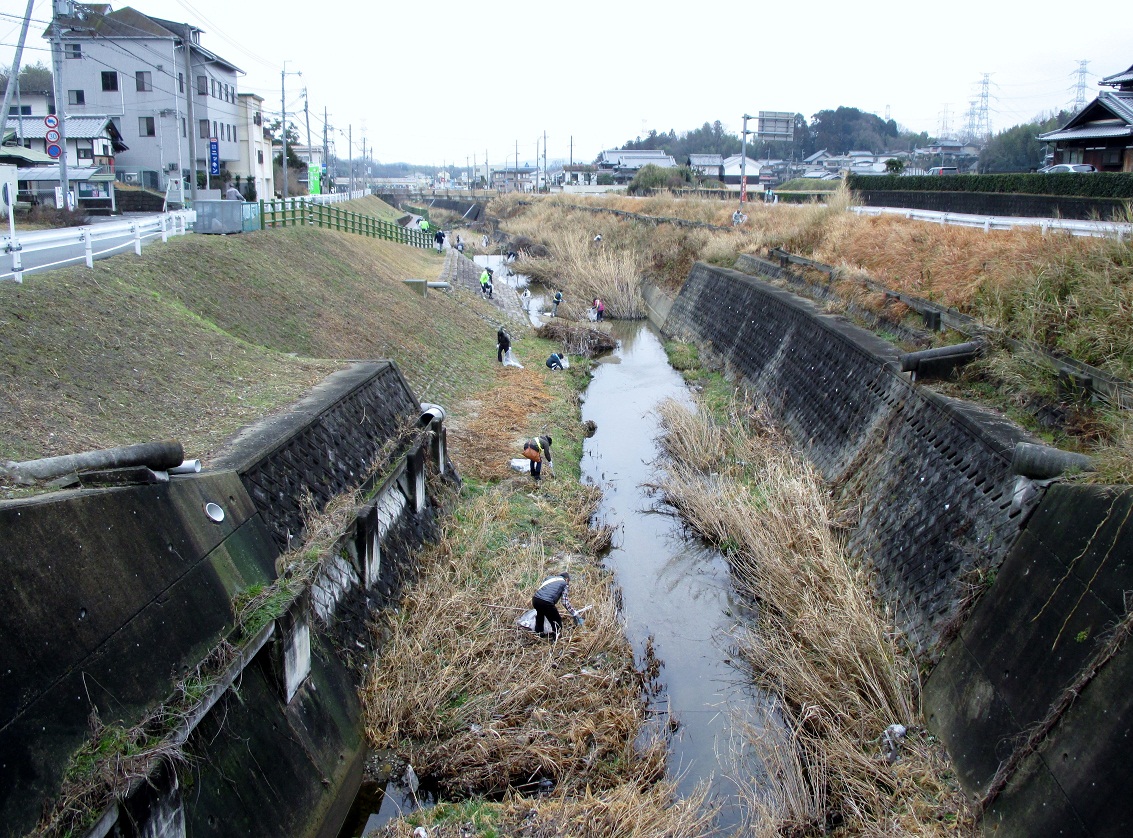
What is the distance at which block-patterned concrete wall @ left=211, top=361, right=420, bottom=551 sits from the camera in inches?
333

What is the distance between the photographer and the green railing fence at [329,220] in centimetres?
2486

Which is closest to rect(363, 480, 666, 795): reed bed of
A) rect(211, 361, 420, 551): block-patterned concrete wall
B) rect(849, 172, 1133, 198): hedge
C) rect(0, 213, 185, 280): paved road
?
rect(211, 361, 420, 551): block-patterned concrete wall

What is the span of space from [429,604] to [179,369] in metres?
4.55

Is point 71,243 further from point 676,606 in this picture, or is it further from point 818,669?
point 818,669

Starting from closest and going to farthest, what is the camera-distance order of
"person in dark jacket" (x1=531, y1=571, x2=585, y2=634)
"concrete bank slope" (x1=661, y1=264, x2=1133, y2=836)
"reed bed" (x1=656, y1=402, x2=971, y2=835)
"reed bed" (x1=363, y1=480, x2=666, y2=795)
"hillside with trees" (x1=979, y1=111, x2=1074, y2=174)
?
"concrete bank slope" (x1=661, y1=264, x2=1133, y2=836) → "reed bed" (x1=656, y1=402, x2=971, y2=835) → "reed bed" (x1=363, y1=480, x2=666, y2=795) → "person in dark jacket" (x1=531, y1=571, x2=585, y2=634) → "hillside with trees" (x1=979, y1=111, x2=1074, y2=174)

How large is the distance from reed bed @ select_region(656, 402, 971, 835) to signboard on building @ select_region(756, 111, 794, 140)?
30.5m

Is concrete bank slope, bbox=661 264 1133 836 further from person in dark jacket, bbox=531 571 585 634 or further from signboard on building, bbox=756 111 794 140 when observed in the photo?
signboard on building, bbox=756 111 794 140

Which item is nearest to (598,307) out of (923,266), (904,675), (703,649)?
(923,266)

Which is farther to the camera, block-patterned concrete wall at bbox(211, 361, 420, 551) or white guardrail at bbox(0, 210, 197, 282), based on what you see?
white guardrail at bbox(0, 210, 197, 282)

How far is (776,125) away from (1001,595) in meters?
37.0

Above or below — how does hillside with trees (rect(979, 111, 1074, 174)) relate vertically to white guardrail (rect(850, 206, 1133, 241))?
above

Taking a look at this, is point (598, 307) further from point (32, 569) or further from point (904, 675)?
point (32, 569)

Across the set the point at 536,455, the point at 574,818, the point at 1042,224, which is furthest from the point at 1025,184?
the point at 574,818

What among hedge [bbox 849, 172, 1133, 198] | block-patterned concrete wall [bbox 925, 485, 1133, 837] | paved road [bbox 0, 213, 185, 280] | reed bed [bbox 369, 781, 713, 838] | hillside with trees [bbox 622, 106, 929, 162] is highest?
hillside with trees [bbox 622, 106, 929, 162]
